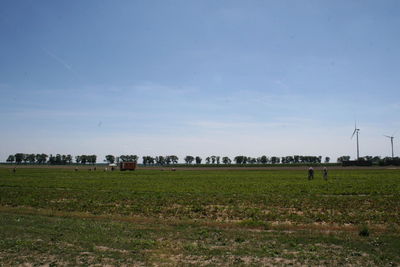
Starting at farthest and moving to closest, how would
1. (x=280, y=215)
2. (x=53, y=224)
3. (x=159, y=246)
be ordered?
1. (x=280, y=215)
2. (x=53, y=224)
3. (x=159, y=246)

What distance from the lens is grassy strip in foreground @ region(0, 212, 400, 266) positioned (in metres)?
9.62

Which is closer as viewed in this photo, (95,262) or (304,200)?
(95,262)

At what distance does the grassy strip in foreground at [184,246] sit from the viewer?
9617 mm

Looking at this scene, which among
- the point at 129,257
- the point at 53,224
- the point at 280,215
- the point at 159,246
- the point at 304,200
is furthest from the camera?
the point at 304,200

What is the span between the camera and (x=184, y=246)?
11.4 metres

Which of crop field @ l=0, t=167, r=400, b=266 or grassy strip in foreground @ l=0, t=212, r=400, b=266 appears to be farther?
crop field @ l=0, t=167, r=400, b=266

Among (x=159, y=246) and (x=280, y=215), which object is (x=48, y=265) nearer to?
(x=159, y=246)

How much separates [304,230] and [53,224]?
12234mm

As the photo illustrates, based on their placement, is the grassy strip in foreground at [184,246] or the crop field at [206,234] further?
the crop field at [206,234]

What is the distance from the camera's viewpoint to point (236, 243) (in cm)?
1189

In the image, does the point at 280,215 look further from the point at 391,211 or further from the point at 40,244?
the point at 40,244

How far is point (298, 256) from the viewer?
10000 mm

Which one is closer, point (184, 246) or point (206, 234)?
point (184, 246)

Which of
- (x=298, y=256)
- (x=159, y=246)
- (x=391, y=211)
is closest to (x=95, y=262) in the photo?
(x=159, y=246)
